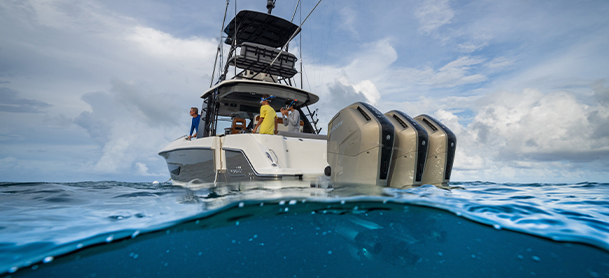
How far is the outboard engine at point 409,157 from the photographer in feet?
11.4

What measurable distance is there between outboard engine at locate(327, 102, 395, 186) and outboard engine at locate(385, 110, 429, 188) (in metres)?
0.18

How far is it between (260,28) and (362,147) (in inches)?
298

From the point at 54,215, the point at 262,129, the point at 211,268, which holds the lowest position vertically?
the point at 211,268

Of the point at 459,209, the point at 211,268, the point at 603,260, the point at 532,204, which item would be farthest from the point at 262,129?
the point at 603,260

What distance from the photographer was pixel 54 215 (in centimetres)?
295

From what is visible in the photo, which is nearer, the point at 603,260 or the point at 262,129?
the point at 603,260

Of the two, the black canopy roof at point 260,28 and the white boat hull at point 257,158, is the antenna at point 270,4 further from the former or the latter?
the white boat hull at point 257,158

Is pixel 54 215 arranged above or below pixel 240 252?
above

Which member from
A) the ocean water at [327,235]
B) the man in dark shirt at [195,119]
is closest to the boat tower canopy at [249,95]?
the man in dark shirt at [195,119]

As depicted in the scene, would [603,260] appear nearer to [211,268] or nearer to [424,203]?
[424,203]

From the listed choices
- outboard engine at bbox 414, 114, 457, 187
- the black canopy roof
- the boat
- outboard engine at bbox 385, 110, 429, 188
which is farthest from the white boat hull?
the black canopy roof

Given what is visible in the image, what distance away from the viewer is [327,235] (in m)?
3.11

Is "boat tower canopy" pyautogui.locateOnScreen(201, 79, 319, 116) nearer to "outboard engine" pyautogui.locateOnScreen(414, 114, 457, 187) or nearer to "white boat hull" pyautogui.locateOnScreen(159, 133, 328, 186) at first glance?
"white boat hull" pyautogui.locateOnScreen(159, 133, 328, 186)

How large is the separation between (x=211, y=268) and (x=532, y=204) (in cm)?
358
